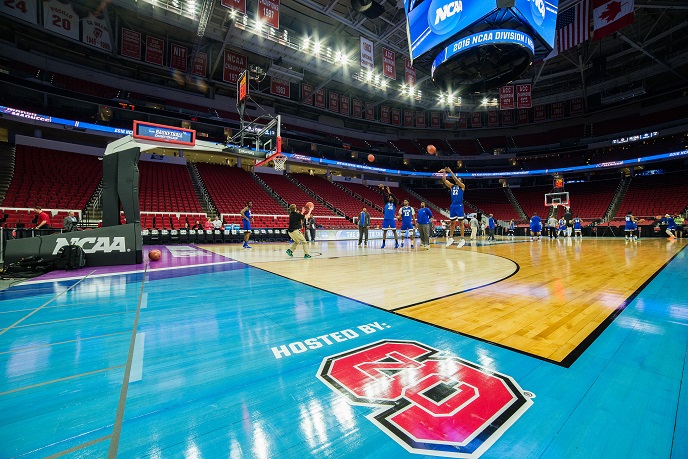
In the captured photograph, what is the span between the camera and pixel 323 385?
1561 millimetres

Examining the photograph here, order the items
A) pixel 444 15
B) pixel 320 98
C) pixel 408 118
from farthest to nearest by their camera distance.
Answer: pixel 408 118 → pixel 320 98 → pixel 444 15

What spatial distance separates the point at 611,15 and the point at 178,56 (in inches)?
Answer: 1018

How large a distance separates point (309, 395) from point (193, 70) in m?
26.2

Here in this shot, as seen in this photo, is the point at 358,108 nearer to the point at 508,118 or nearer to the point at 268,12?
the point at 268,12

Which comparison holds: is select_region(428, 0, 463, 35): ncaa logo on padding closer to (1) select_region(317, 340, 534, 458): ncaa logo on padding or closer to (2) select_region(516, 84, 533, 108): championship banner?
(1) select_region(317, 340, 534, 458): ncaa logo on padding

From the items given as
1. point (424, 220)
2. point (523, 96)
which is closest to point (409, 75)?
point (523, 96)

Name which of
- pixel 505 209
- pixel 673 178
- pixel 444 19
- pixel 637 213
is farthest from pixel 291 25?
pixel 673 178

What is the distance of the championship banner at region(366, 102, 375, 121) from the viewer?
31.0 m

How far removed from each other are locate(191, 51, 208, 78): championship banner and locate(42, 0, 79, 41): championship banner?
6.46m

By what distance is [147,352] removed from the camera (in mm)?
2021

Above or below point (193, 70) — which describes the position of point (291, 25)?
above

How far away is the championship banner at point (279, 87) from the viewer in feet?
73.5

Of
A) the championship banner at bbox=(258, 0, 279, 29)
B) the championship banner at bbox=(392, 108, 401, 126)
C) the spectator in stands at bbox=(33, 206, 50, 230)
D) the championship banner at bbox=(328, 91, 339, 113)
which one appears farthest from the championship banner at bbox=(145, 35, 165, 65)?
the championship banner at bbox=(392, 108, 401, 126)

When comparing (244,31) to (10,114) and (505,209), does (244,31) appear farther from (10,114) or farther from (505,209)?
(505,209)
